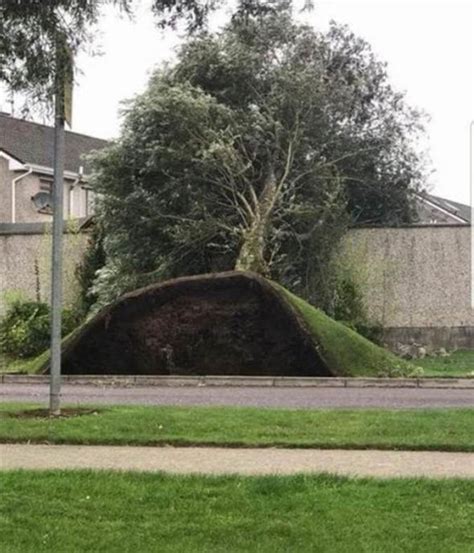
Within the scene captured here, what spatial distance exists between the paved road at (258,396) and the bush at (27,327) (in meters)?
7.08

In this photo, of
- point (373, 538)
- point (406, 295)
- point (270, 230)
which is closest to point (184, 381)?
point (270, 230)

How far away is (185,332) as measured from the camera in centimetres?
1819

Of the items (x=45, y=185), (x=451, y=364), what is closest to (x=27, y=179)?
(x=45, y=185)

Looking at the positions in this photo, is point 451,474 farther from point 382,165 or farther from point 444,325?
point 382,165

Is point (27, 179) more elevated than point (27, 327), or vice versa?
point (27, 179)

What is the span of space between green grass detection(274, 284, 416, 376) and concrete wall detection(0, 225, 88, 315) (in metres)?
11.4

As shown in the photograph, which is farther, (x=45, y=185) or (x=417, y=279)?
(x=45, y=185)

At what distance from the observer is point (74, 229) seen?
28.1 metres

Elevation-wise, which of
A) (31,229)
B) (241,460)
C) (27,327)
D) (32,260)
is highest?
(31,229)

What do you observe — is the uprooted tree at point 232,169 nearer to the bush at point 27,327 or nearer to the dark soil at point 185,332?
the bush at point 27,327

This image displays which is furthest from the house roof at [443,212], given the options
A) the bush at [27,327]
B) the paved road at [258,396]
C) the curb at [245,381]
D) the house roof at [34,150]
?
the paved road at [258,396]

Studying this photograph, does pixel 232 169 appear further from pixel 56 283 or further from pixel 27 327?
pixel 56 283

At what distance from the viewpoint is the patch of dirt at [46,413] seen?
1100 cm

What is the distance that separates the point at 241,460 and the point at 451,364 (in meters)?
14.1
